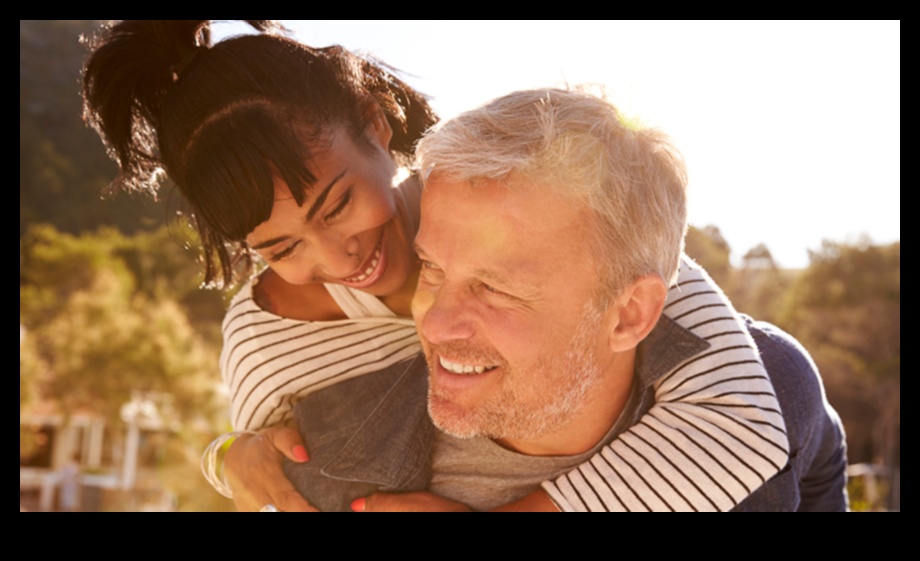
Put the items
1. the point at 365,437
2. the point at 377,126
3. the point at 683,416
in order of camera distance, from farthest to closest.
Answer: the point at 377,126 → the point at 365,437 → the point at 683,416

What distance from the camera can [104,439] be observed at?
22.5 m

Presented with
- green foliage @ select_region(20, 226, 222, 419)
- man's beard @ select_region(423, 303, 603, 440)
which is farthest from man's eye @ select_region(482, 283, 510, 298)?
green foliage @ select_region(20, 226, 222, 419)

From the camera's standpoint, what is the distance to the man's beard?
198 cm

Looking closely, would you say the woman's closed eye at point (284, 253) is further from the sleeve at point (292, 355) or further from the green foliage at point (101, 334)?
the green foliage at point (101, 334)

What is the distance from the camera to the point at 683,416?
200 cm

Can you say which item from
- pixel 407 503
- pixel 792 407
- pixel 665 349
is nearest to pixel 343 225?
pixel 407 503

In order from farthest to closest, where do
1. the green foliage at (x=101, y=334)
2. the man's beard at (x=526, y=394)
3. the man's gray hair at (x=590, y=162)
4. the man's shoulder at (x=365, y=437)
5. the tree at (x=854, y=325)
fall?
the green foliage at (x=101, y=334), the tree at (x=854, y=325), the man's shoulder at (x=365, y=437), the man's beard at (x=526, y=394), the man's gray hair at (x=590, y=162)

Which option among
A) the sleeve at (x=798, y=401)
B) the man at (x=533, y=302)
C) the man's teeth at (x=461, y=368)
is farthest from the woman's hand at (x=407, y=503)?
the sleeve at (x=798, y=401)

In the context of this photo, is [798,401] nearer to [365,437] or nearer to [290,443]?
[365,437]

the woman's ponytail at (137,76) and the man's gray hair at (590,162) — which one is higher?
the woman's ponytail at (137,76)

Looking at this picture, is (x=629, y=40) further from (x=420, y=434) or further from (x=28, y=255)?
(x=28, y=255)

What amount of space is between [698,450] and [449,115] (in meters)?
0.92

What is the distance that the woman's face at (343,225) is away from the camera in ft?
7.30
